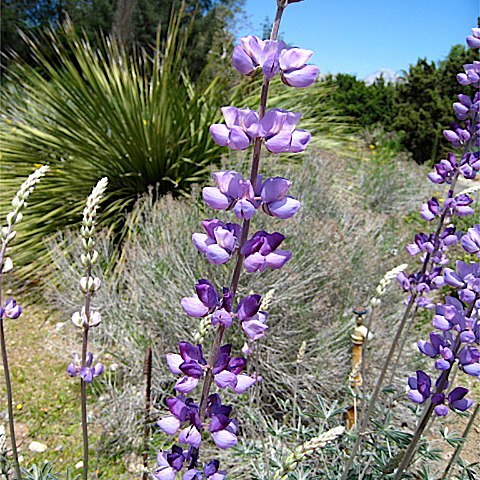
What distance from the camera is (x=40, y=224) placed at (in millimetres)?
4129

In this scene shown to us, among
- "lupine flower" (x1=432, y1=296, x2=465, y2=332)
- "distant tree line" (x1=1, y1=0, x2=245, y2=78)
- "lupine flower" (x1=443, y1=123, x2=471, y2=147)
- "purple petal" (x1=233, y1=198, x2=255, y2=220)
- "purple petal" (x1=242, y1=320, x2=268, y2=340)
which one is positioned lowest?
"lupine flower" (x1=432, y1=296, x2=465, y2=332)

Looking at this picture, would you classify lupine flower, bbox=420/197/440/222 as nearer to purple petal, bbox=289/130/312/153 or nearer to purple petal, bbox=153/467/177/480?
purple petal, bbox=289/130/312/153

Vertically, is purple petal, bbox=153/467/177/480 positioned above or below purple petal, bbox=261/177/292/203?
below

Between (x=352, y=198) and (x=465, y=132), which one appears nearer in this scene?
(x=465, y=132)

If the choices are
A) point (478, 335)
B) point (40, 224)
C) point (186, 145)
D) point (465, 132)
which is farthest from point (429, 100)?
point (478, 335)

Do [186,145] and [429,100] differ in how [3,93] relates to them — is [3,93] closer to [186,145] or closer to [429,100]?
[186,145]

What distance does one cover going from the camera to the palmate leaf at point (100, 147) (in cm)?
406

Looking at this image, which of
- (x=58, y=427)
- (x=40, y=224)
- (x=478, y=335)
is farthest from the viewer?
(x=40, y=224)

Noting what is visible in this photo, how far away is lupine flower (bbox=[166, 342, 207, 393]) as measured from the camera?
838 mm

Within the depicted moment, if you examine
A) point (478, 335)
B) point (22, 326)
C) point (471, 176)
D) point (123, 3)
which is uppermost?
point (123, 3)

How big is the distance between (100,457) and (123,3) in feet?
21.3

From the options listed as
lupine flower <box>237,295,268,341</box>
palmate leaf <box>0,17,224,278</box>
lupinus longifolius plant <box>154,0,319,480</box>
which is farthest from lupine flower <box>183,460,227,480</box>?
palmate leaf <box>0,17,224,278</box>

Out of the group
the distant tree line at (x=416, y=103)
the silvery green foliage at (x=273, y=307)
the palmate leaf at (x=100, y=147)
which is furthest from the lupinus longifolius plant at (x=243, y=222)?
the distant tree line at (x=416, y=103)

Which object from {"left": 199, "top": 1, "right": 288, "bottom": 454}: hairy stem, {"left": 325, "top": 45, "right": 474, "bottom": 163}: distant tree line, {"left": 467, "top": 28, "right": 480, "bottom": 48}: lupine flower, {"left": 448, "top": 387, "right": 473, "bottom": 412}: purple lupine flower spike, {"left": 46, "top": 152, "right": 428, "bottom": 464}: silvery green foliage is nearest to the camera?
{"left": 199, "top": 1, "right": 288, "bottom": 454}: hairy stem
